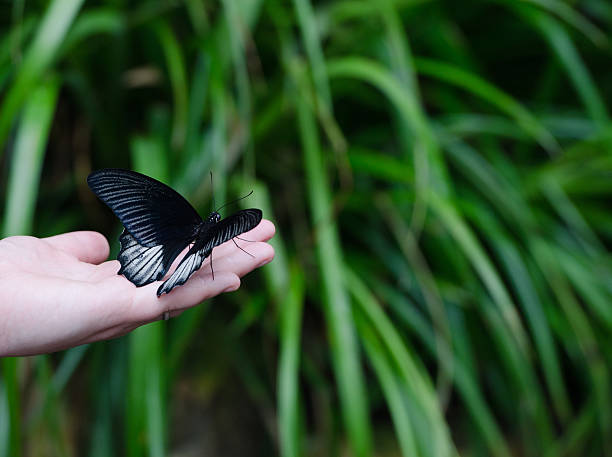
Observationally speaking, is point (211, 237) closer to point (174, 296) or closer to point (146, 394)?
point (174, 296)

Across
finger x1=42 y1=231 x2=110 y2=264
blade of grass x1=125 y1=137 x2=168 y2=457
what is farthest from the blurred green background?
finger x1=42 y1=231 x2=110 y2=264

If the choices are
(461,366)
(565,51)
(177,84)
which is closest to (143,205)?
(177,84)

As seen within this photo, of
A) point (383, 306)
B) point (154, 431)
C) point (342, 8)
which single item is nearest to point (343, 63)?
point (342, 8)

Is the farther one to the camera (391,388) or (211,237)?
(391,388)

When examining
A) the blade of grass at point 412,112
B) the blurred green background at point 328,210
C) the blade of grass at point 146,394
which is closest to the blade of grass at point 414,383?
the blurred green background at point 328,210

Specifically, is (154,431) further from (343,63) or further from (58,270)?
(343,63)

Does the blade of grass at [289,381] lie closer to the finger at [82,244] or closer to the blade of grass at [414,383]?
the blade of grass at [414,383]
